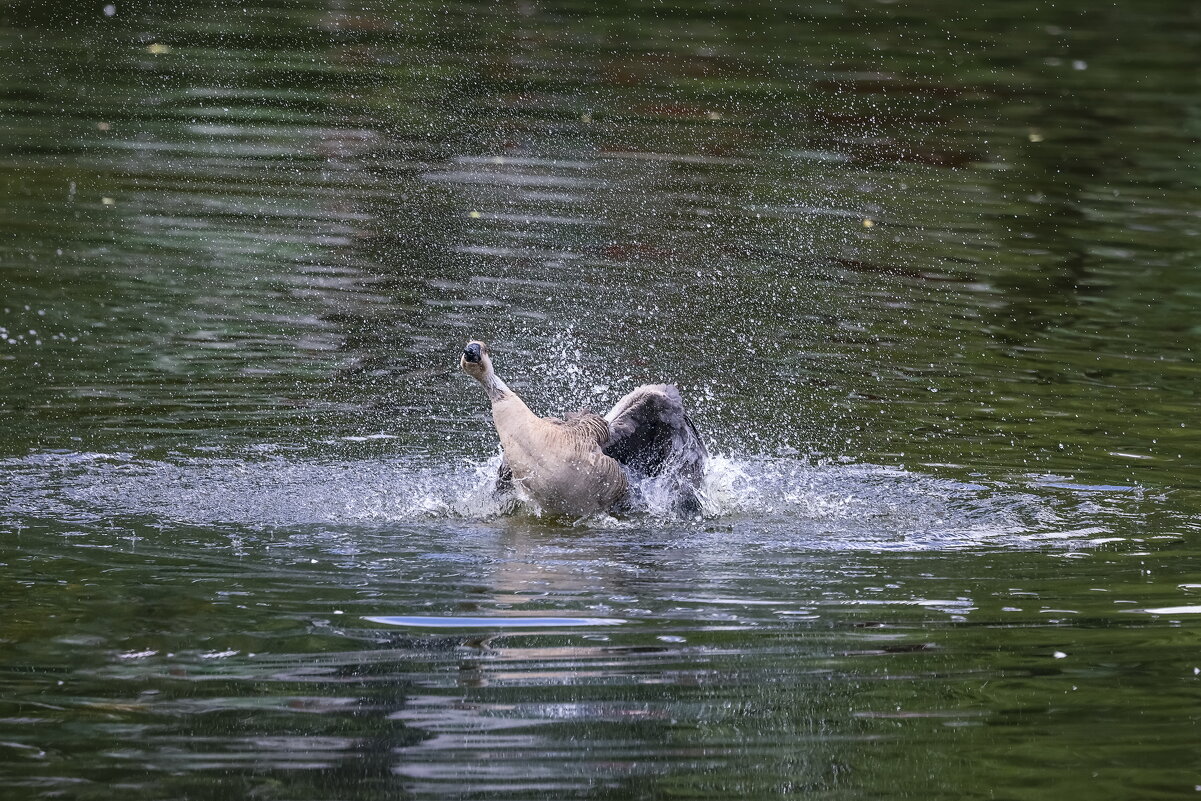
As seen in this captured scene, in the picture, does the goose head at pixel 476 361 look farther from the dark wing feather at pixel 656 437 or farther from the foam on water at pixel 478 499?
the dark wing feather at pixel 656 437

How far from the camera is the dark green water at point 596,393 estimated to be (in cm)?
618

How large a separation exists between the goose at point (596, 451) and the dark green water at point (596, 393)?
244 mm

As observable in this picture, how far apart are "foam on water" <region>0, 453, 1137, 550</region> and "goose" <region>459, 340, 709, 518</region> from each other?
12cm

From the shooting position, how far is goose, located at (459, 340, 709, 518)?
862 cm

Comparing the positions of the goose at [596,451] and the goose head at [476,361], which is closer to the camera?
the goose head at [476,361]

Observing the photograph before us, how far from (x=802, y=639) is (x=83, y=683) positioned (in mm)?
2750

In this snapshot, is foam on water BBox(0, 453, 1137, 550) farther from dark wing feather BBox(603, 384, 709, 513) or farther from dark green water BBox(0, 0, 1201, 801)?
dark wing feather BBox(603, 384, 709, 513)

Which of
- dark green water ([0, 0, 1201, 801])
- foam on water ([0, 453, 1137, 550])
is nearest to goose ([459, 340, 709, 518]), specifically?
foam on water ([0, 453, 1137, 550])

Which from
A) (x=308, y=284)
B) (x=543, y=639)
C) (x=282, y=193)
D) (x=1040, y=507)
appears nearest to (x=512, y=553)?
(x=543, y=639)

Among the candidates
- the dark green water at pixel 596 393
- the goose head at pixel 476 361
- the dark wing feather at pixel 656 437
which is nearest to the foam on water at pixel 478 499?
the dark green water at pixel 596 393

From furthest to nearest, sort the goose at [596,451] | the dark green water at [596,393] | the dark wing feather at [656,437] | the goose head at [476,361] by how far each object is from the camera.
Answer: the dark wing feather at [656,437], the goose at [596,451], the goose head at [476,361], the dark green water at [596,393]

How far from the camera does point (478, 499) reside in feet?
30.1

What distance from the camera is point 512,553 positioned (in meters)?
8.30

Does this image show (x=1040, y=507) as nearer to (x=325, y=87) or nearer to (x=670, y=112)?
(x=670, y=112)
